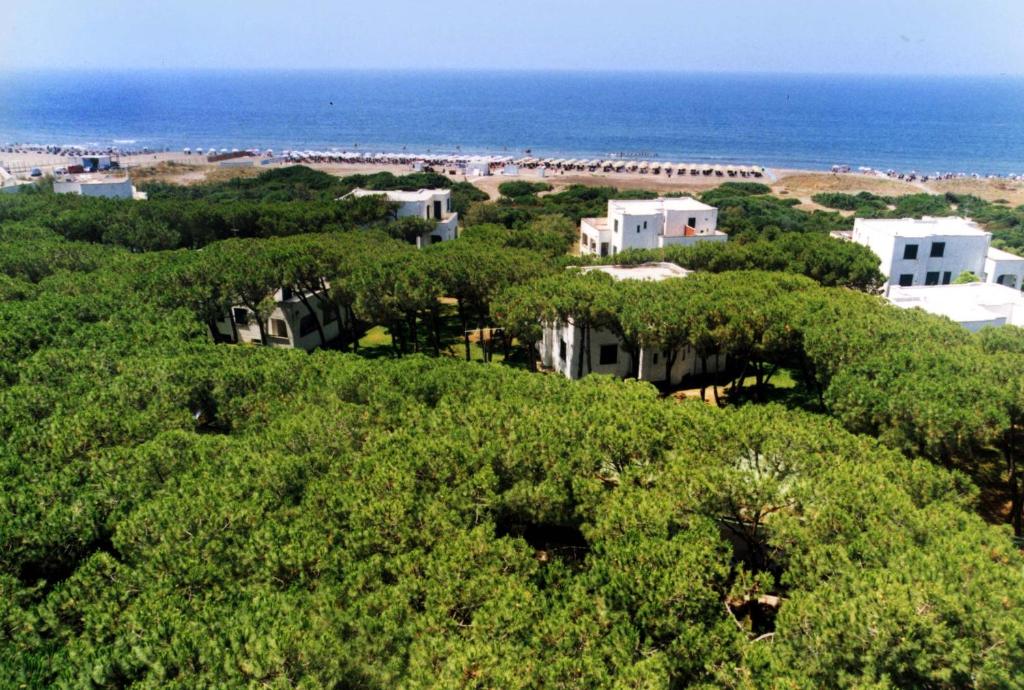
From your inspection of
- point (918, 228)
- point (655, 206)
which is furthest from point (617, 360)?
point (918, 228)

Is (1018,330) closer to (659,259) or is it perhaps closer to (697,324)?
(697,324)

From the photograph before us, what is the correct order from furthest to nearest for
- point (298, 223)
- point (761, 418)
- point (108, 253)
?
point (298, 223)
point (108, 253)
point (761, 418)

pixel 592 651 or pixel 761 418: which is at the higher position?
pixel 761 418

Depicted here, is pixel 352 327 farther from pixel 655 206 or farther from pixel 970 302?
pixel 970 302

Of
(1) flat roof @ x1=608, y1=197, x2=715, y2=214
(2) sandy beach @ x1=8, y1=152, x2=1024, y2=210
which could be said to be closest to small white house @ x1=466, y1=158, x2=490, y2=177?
(2) sandy beach @ x1=8, y1=152, x2=1024, y2=210

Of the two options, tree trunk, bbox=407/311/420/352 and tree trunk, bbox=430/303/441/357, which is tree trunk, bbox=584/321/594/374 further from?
tree trunk, bbox=407/311/420/352

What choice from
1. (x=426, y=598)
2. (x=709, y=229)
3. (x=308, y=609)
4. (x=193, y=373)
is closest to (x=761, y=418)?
(x=426, y=598)

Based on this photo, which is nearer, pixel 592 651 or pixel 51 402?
pixel 592 651
